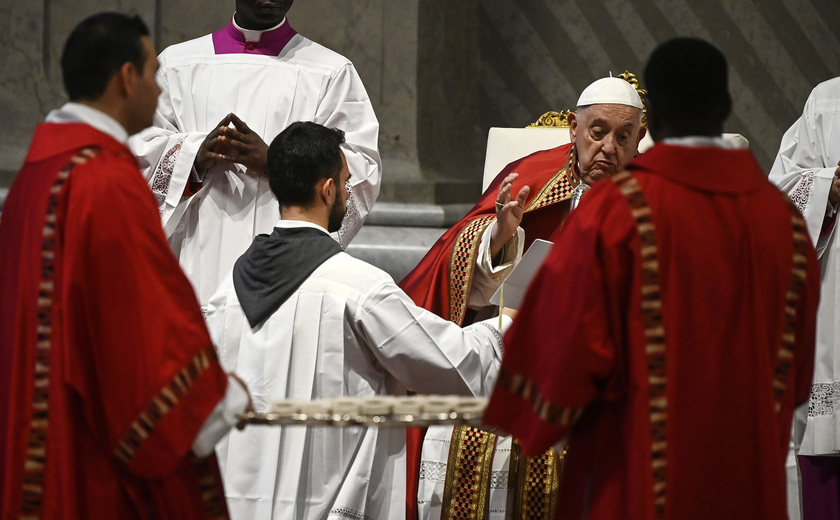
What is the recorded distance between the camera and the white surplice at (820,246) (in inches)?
174

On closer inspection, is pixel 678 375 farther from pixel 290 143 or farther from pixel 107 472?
pixel 290 143

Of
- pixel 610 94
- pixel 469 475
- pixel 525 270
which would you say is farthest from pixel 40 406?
pixel 610 94

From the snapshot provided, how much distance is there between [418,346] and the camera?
3.43 m

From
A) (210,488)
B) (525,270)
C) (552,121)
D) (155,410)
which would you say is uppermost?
(552,121)

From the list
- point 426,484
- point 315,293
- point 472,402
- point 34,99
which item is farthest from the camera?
point 34,99

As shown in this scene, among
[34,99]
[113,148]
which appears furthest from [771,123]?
[113,148]

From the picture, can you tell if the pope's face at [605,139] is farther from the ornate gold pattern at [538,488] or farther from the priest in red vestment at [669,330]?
the priest in red vestment at [669,330]

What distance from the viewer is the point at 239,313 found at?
3482mm

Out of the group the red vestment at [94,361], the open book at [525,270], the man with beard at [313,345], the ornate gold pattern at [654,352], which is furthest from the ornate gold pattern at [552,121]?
the red vestment at [94,361]

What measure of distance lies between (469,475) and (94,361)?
6.50 feet

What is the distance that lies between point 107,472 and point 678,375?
118 centimetres

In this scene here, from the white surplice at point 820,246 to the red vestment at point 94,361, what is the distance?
2.70 meters

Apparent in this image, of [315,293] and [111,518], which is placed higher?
[315,293]

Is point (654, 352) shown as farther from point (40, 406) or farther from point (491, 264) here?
point (491, 264)
